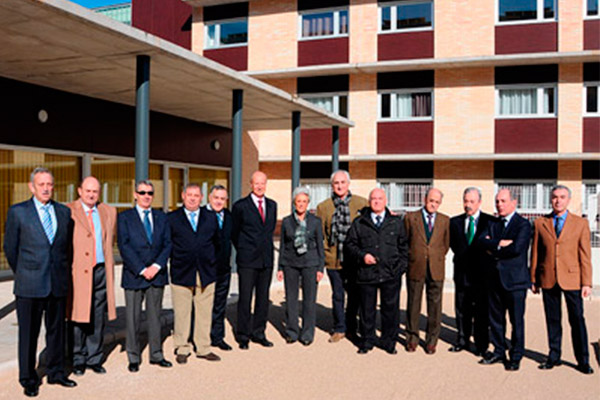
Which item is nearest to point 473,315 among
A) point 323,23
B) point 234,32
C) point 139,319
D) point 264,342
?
point 264,342

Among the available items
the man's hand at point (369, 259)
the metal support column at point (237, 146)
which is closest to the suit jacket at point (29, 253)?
the man's hand at point (369, 259)

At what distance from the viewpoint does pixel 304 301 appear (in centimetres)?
712

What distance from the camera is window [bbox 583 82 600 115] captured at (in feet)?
66.5

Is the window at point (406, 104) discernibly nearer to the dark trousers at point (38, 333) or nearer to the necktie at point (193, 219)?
the necktie at point (193, 219)

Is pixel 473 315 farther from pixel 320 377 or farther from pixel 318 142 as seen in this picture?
pixel 318 142

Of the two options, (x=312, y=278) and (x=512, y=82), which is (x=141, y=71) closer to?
(x=312, y=278)

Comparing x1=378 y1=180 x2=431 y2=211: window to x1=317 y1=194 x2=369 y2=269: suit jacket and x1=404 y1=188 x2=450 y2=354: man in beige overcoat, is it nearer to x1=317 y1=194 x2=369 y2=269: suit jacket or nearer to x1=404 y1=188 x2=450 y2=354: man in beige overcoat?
x1=317 y1=194 x2=369 y2=269: suit jacket

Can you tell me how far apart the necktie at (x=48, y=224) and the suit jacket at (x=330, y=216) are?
325 centimetres

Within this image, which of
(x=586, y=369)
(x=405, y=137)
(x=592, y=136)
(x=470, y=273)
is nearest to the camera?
(x=586, y=369)

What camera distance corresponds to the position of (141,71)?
911cm

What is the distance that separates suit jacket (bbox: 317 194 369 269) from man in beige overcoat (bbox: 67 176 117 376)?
2629 millimetres

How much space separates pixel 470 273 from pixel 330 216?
70.7 inches

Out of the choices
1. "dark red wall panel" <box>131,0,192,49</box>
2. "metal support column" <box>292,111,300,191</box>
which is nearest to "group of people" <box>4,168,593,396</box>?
"metal support column" <box>292,111,300,191</box>

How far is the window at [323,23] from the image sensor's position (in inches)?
878
